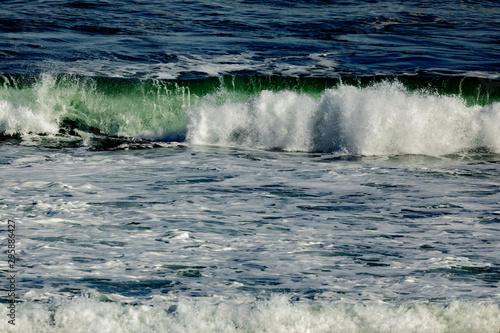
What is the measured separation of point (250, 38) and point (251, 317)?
1160 centimetres

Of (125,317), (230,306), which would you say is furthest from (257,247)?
(125,317)

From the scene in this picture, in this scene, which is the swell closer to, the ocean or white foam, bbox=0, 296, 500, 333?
the ocean

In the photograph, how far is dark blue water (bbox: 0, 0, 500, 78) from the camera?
12.7 m

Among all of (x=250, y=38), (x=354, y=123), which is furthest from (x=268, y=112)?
(x=250, y=38)

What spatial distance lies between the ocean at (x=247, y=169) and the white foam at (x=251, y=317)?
12 millimetres

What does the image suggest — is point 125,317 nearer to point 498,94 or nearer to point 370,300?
point 370,300

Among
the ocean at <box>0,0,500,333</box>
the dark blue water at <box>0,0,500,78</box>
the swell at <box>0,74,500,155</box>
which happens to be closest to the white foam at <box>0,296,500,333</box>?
the ocean at <box>0,0,500,333</box>

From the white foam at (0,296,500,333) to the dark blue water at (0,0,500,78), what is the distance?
8361mm

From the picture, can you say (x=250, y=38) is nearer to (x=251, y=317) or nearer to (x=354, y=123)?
(x=354, y=123)

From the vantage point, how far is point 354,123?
9914 millimetres

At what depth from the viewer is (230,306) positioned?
4.15 m

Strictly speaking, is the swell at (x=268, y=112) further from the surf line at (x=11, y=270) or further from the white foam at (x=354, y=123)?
the surf line at (x=11, y=270)

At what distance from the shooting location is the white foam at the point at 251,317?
3.92m

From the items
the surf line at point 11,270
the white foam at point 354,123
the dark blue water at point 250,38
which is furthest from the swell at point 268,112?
the surf line at point 11,270
